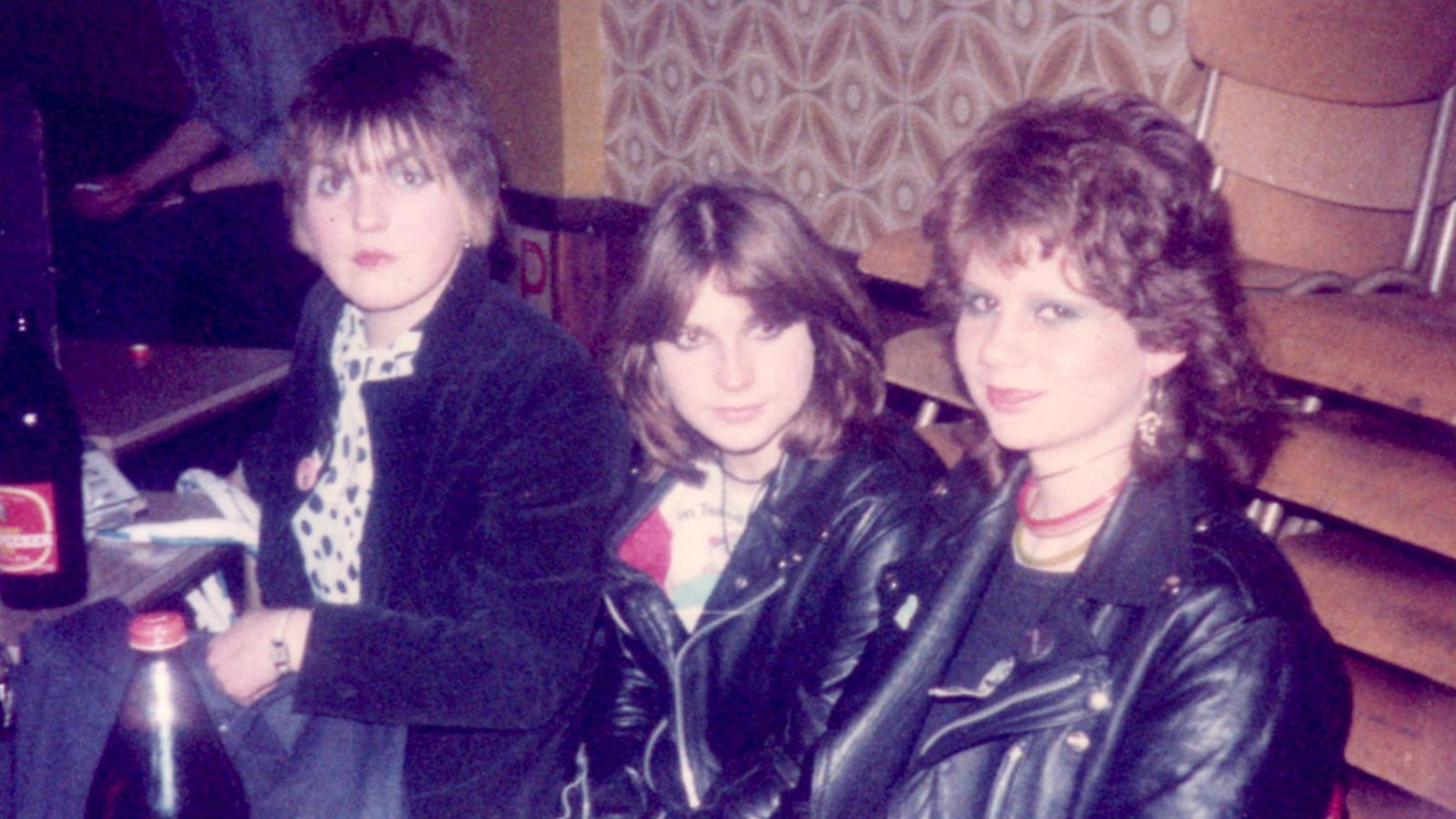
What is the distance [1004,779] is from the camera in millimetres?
1073

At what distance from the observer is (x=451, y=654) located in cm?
121

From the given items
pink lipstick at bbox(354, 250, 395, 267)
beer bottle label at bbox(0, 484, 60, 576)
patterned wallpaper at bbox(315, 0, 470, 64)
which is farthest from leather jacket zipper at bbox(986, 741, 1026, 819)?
patterned wallpaper at bbox(315, 0, 470, 64)

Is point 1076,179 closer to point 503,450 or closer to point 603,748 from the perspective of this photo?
point 503,450

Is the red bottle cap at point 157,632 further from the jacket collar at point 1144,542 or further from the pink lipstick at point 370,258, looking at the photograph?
the jacket collar at point 1144,542

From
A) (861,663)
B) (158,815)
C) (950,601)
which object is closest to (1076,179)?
(950,601)

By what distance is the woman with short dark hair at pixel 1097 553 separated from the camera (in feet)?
3.11

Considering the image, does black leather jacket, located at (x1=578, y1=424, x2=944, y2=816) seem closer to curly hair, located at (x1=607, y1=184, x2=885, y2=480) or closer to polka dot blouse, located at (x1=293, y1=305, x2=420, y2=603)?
curly hair, located at (x1=607, y1=184, x2=885, y2=480)

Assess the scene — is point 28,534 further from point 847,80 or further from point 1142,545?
point 847,80

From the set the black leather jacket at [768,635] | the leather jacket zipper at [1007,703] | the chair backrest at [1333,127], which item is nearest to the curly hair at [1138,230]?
the leather jacket zipper at [1007,703]

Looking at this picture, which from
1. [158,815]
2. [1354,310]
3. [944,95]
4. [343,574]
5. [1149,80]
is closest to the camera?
[158,815]

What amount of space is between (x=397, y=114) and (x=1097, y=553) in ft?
3.20

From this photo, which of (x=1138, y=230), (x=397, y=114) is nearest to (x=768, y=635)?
(x=1138, y=230)

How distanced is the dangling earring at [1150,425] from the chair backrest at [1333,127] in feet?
2.72

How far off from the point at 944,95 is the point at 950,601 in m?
1.92
